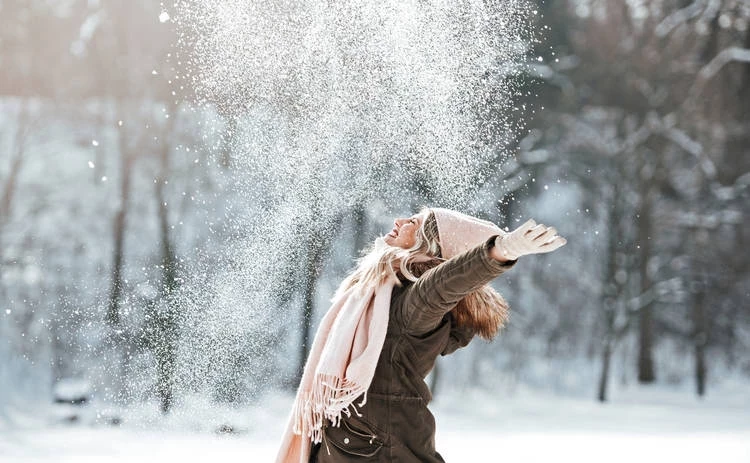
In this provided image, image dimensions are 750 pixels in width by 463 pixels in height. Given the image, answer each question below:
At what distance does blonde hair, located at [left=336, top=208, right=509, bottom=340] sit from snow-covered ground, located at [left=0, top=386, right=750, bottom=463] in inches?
150

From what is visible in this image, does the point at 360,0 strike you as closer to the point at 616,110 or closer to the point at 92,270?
the point at 92,270

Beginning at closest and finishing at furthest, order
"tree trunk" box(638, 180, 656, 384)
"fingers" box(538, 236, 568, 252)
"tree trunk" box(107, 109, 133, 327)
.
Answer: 1. "fingers" box(538, 236, 568, 252)
2. "tree trunk" box(107, 109, 133, 327)
3. "tree trunk" box(638, 180, 656, 384)

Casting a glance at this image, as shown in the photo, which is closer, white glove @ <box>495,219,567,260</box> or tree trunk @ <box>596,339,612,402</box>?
white glove @ <box>495,219,567,260</box>

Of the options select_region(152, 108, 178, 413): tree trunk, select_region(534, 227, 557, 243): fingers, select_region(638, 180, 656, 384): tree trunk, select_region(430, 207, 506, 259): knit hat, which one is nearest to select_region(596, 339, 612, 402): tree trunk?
select_region(638, 180, 656, 384): tree trunk

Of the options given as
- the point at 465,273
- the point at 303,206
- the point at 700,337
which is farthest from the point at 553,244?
the point at 700,337

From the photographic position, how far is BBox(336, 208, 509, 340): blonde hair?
2.65 m

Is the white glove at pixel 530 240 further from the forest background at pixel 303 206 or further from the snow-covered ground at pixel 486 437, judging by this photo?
the forest background at pixel 303 206

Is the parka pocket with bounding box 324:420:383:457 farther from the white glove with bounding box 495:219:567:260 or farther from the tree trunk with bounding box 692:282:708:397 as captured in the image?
the tree trunk with bounding box 692:282:708:397

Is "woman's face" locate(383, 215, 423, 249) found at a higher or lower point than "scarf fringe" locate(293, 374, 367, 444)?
higher

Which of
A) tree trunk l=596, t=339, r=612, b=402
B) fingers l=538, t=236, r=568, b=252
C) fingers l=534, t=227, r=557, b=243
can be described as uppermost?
tree trunk l=596, t=339, r=612, b=402

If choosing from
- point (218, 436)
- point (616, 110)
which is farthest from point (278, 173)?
point (616, 110)

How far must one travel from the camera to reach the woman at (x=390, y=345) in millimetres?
2508

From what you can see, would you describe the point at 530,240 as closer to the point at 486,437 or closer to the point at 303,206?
the point at 303,206

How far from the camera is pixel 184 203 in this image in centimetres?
1091
